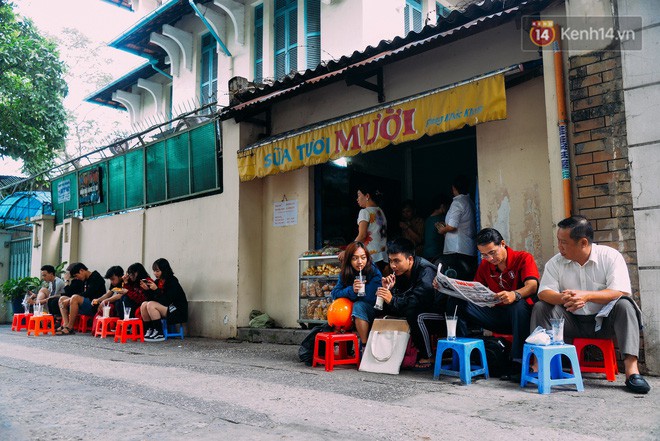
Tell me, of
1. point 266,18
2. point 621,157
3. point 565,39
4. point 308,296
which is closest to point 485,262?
point 621,157

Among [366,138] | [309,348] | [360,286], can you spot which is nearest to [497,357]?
[360,286]

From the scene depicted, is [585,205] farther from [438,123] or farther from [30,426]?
[30,426]

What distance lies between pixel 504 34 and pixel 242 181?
16.0ft

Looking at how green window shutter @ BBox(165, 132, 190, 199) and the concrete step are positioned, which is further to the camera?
green window shutter @ BBox(165, 132, 190, 199)

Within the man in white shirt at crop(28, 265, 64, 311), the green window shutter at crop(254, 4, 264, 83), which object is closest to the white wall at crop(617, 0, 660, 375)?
the green window shutter at crop(254, 4, 264, 83)

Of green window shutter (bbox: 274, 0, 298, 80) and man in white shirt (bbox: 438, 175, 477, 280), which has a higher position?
green window shutter (bbox: 274, 0, 298, 80)

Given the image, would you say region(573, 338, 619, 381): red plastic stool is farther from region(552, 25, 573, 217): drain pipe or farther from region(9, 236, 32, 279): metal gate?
region(9, 236, 32, 279): metal gate

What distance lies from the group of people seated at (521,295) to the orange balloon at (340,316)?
9 centimetres

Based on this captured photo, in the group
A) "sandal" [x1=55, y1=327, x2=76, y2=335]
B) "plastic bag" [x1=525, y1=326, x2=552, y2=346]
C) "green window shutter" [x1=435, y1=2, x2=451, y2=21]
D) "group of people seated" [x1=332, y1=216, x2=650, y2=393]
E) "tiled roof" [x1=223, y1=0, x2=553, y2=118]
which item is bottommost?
"sandal" [x1=55, y1=327, x2=76, y2=335]

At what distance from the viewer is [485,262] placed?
5293 mm

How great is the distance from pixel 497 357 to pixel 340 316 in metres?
1.69

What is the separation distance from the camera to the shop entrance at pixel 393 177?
9078 mm

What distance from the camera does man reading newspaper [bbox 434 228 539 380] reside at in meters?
4.71

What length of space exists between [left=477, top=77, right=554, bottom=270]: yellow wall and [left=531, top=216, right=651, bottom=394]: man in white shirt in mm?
1302
